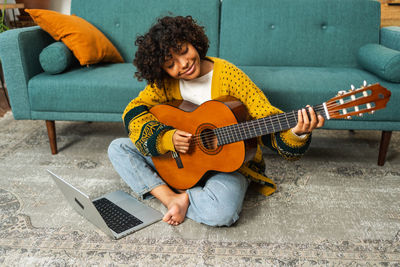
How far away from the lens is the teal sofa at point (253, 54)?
1655 millimetres

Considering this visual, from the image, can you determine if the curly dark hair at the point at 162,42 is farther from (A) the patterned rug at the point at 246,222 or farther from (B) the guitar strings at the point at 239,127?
(A) the patterned rug at the point at 246,222

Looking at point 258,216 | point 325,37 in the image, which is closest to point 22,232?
point 258,216

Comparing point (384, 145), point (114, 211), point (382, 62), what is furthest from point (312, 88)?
point (114, 211)

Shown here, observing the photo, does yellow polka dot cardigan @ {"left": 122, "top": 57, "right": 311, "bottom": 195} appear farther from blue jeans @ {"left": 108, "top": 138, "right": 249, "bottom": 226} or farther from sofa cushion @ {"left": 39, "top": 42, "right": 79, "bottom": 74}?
sofa cushion @ {"left": 39, "top": 42, "right": 79, "bottom": 74}

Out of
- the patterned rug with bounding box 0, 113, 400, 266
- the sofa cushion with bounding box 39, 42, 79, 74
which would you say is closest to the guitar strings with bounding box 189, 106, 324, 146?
the patterned rug with bounding box 0, 113, 400, 266

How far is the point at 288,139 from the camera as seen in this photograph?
1.16 meters

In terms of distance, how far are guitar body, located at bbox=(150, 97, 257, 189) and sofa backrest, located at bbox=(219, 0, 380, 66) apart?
0.89 metres

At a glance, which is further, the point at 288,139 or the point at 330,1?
the point at 330,1

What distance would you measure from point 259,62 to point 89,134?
3.62 ft

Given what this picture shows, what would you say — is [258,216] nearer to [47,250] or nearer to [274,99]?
[274,99]

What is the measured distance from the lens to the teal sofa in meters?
1.66

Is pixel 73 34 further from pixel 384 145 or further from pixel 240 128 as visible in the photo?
pixel 384 145

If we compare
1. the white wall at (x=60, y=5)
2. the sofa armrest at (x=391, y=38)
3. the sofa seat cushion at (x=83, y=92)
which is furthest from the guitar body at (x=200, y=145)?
the white wall at (x=60, y=5)

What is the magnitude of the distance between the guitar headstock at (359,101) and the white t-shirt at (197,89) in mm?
471
